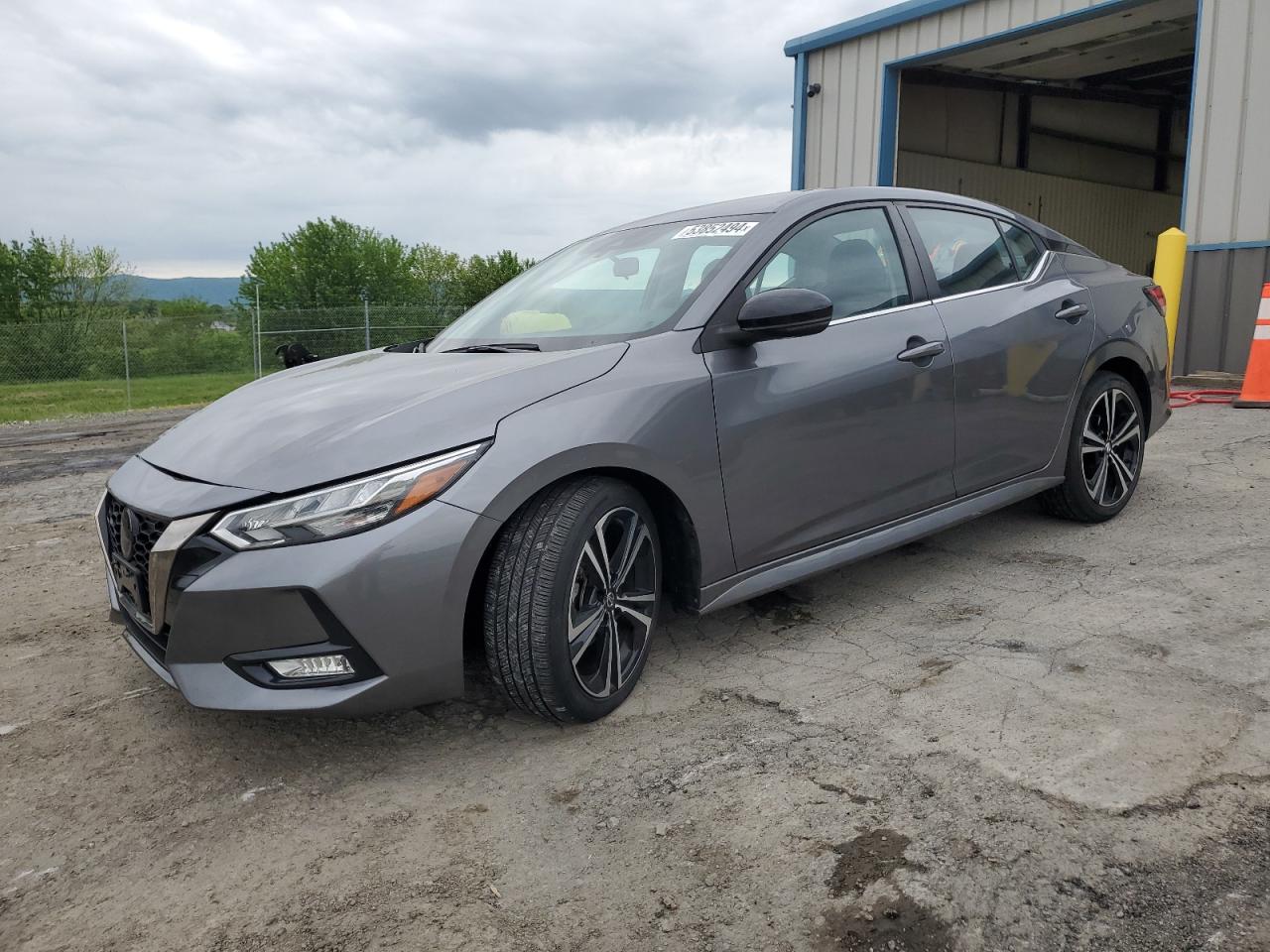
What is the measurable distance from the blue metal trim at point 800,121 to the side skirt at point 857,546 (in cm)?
1114

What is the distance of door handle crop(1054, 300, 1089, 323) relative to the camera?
404cm

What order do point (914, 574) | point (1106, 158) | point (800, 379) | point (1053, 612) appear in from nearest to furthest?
point (800, 379)
point (1053, 612)
point (914, 574)
point (1106, 158)

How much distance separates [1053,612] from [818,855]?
1.73 metres

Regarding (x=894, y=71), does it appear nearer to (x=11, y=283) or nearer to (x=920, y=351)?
(x=920, y=351)

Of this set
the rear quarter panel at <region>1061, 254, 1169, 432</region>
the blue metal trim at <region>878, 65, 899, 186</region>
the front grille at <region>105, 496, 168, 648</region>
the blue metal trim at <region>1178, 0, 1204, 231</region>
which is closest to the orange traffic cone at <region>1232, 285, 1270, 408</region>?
the blue metal trim at <region>1178, 0, 1204, 231</region>

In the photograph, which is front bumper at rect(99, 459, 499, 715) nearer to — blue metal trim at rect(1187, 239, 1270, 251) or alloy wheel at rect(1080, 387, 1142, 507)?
alloy wheel at rect(1080, 387, 1142, 507)

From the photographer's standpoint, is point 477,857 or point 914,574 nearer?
point 477,857

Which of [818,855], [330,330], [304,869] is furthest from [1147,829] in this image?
[330,330]

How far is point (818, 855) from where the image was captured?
200cm

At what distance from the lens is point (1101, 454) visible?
14.3 ft

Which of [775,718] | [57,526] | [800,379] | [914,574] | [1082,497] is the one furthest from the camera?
[57,526]

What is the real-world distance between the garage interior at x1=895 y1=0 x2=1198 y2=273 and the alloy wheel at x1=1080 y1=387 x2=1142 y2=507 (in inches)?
401

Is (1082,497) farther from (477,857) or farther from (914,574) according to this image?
(477,857)

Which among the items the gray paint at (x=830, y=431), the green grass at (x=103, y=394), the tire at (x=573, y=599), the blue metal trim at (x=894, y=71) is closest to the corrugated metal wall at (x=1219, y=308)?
the blue metal trim at (x=894, y=71)
